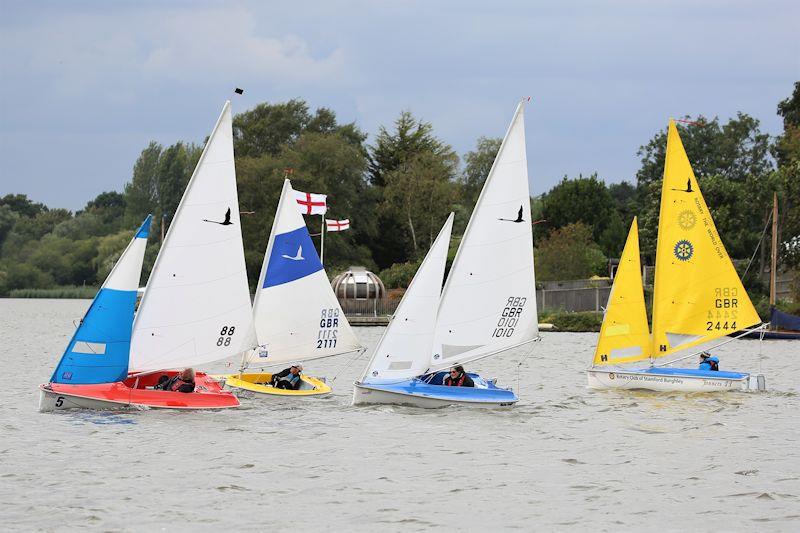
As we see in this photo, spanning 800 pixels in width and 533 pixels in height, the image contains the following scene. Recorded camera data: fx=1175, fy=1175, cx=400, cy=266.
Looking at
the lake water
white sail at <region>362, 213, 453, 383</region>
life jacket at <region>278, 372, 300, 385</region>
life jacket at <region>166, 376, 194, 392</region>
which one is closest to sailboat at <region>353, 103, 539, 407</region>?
white sail at <region>362, 213, 453, 383</region>

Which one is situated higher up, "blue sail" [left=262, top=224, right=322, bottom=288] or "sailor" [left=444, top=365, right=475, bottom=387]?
"blue sail" [left=262, top=224, right=322, bottom=288]

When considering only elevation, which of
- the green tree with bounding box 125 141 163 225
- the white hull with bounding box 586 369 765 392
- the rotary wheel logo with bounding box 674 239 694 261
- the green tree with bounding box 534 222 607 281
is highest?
the green tree with bounding box 125 141 163 225

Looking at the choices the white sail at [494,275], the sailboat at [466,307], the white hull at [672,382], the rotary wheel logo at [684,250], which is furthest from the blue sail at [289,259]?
the rotary wheel logo at [684,250]

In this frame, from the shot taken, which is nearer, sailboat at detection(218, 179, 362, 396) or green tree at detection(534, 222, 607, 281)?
sailboat at detection(218, 179, 362, 396)

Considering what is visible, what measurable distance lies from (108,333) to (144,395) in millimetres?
1846

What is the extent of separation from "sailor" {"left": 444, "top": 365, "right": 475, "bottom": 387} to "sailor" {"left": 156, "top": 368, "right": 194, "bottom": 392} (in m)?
6.60

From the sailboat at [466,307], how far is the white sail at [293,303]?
4828mm

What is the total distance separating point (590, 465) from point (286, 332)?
12459 mm

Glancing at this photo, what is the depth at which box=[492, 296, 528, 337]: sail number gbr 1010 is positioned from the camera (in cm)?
3084

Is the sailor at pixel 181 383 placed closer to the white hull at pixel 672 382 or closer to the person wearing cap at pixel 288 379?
the person wearing cap at pixel 288 379

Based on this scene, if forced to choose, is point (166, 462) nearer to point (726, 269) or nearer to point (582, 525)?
point (582, 525)

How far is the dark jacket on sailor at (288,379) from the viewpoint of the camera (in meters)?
Answer: 33.5

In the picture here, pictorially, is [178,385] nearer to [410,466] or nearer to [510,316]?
[410,466]

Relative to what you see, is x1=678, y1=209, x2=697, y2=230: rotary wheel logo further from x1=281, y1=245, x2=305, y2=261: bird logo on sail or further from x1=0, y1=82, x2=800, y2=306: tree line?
x1=0, y1=82, x2=800, y2=306: tree line
